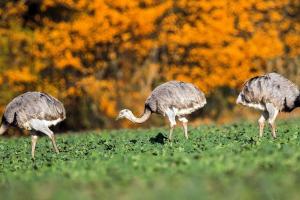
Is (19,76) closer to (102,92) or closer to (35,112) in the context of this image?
(102,92)

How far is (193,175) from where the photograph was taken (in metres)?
10.0

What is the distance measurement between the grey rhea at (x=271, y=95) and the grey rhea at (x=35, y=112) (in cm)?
417

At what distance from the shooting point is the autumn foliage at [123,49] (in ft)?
93.3

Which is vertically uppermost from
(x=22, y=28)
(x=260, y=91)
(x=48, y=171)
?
(x=22, y=28)

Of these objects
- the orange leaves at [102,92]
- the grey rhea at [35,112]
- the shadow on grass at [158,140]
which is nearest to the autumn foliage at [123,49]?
the orange leaves at [102,92]

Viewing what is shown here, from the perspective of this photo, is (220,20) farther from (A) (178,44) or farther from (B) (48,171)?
(B) (48,171)

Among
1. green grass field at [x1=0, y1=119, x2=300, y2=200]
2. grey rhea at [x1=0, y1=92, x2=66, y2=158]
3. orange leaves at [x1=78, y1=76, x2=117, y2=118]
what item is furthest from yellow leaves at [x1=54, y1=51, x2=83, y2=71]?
green grass field at [x1=0, y1=119, x2=300, y2=200]

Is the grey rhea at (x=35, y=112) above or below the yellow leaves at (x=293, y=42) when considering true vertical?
below

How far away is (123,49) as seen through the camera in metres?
29.2

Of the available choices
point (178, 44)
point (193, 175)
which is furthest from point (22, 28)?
point (193, 175)

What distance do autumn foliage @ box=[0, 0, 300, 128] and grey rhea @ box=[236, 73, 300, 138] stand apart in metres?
11.8

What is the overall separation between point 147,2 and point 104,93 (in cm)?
392

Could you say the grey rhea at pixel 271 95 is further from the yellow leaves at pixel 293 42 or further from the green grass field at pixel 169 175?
the yellow leaves at pixel 293 42

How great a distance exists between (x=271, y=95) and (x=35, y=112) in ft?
16.6
